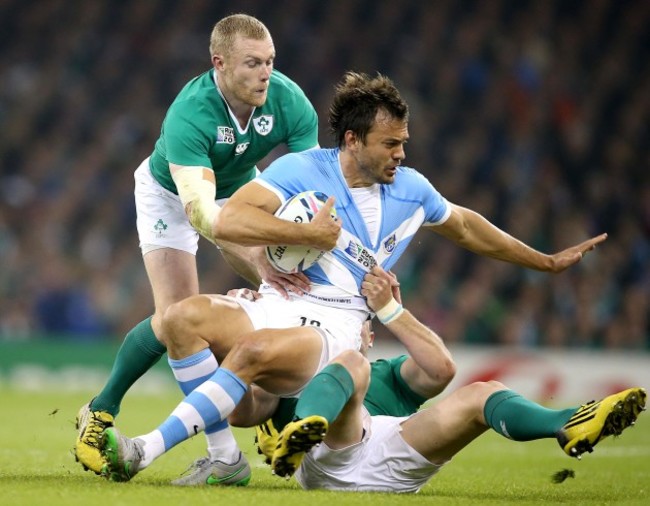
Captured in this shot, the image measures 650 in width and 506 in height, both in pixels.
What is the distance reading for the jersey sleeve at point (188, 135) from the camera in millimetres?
6066

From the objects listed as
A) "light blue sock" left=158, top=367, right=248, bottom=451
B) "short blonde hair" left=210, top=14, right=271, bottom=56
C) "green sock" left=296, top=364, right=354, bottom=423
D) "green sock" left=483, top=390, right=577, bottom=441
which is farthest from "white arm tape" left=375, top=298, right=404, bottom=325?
"short blonde hair" left=210, top=14, right=271, bottom=56

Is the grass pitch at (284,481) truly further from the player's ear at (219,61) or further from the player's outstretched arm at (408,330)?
the player's ear at (219,61)

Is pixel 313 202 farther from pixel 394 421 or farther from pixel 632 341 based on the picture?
pixel 632 341

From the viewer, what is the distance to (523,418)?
16.0 feet

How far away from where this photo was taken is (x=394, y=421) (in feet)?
17.1

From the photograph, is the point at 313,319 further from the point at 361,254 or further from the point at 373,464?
the point at 373,464

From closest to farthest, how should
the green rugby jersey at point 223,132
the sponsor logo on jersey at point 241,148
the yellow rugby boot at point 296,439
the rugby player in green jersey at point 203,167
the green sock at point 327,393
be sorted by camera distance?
the yellow rugby boot at point 296,439, the green sock at point 327,393, the rugby player in green jersey at point 203,167, the green rugby jersey at point 223,132, the sponsor logo on jersey at point 241,148

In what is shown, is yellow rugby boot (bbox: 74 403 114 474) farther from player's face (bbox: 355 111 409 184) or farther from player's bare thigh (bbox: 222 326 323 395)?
player's face (bbox: 355 111 409 184)

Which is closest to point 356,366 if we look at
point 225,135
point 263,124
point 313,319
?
point 313,319

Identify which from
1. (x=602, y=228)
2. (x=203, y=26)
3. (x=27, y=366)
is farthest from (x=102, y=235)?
(x=602, y=228)

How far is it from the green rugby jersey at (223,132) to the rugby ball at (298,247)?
95 centimetres

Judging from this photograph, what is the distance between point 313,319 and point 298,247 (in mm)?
333

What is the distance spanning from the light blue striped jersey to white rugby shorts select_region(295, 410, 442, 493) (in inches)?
26.7

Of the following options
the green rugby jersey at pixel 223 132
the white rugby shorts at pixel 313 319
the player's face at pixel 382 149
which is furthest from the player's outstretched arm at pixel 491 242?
the green rugby jersey at pixel 223 132
